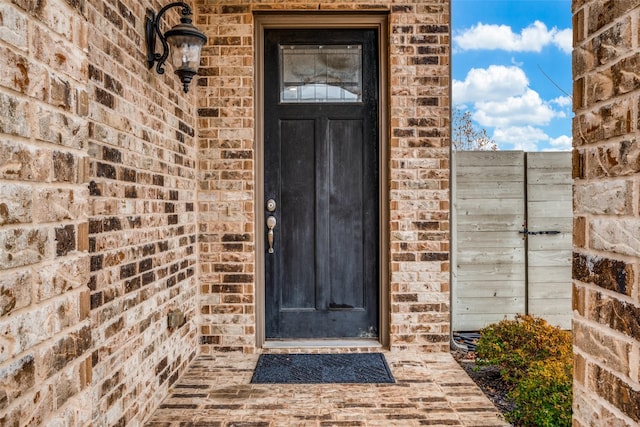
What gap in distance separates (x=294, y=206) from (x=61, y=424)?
8.01 feet

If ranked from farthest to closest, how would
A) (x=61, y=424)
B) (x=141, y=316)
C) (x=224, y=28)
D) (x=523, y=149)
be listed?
(x=523, y=149)
(x=224, y=28)
(x=141, y=316)
(x=61, y=424)

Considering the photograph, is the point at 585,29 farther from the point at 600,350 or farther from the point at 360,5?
the point at 360,5

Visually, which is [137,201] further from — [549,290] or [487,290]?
[549,290]

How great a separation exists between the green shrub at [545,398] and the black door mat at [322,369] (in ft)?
2.59

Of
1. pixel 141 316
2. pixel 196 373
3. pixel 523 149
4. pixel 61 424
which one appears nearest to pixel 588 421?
pixel 61 424

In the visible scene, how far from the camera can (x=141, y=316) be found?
2.22m

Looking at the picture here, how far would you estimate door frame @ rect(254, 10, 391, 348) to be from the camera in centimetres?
331

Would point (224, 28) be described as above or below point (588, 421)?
above

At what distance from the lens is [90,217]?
1.74m

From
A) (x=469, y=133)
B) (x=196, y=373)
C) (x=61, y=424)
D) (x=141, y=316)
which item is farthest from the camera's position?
(x=469, y=133)

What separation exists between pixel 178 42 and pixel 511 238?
117 inches

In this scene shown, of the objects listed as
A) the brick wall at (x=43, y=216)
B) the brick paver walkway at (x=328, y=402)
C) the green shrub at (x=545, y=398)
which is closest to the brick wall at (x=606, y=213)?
the green shrub at (x=545, y=398)

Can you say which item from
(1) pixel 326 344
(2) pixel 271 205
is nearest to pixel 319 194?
(2) pixel 271 205

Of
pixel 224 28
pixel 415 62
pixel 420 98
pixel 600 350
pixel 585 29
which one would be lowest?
pixel 600 350
